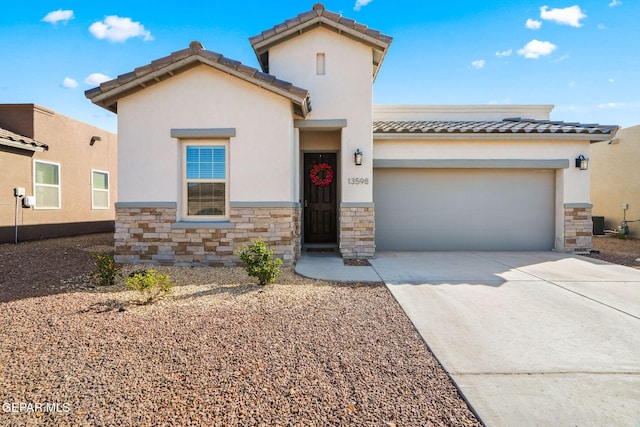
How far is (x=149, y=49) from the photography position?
11250 millimetres

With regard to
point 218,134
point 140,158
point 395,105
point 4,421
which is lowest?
point 4,421

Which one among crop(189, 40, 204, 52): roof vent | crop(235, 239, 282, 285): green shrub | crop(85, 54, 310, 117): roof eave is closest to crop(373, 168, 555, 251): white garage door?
crop(85, 54, 310, 117): roof eave

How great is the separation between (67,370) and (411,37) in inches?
457

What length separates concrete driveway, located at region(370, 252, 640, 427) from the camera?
8.11 feet

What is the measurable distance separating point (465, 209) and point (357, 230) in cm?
359

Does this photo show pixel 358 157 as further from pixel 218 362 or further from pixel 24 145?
pixel 24 145

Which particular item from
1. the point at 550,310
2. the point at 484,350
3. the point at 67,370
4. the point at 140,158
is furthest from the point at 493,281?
the point at 140,158

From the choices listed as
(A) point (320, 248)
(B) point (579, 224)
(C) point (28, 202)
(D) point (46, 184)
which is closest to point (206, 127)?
(A) point (320, 248)

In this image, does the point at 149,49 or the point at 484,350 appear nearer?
the point at 484,350

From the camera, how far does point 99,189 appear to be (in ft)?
46.4

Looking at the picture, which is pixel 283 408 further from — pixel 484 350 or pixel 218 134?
pixel 218 134

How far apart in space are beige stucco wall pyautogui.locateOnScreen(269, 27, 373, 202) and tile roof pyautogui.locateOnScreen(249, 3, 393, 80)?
0.20 metres

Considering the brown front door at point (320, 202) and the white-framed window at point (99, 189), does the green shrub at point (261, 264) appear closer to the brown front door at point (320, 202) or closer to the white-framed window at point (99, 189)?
the brown front door at point (320, 202)

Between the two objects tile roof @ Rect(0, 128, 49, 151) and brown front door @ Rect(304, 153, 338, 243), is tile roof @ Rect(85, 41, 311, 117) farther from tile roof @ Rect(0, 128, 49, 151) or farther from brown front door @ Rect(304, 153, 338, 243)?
tile roof @ Rect(0, 128, 49, 151)
